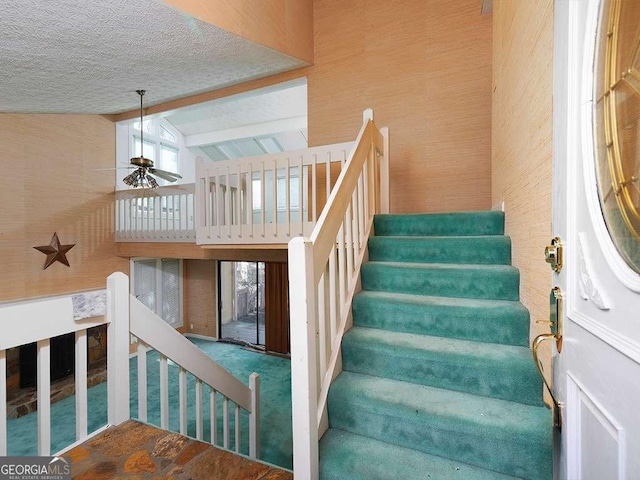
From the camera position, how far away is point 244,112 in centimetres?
606

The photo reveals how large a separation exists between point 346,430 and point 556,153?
142 centimetres

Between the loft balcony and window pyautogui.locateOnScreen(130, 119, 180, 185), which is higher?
window pyautogui.locateOnScreen(130, 119, 180, 185)

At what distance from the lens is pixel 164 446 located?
4.72 feet

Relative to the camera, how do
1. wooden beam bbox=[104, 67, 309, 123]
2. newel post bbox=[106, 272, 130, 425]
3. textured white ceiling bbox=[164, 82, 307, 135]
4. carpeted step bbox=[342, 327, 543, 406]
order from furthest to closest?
textured white ceiling bbox=[164, 82, 307, 135] < wooden beam bbox=[104, 67, 309, 123] < newel post bbox=[106, 272, 130, 425] < carpeted step bbox=[342, 327, 543, 406]

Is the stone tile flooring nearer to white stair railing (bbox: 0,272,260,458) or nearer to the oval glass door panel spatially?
white stair railing (bbox: 0,272,260,458)

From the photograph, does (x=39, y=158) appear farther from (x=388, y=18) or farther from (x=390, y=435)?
(x=390, y=435)

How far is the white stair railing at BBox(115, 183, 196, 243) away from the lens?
4.66m

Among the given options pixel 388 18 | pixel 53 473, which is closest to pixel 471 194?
pixel 388 18

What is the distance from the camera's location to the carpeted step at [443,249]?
1987 mm

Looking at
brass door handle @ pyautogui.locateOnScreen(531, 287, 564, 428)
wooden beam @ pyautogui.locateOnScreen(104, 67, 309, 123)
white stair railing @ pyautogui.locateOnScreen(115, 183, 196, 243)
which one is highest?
wooden beam @ pyautogui.locateOnScreen(104, 67, 309, 123)

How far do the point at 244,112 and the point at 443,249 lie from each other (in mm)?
5204

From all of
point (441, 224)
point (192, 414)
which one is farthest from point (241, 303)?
point (441, 224)

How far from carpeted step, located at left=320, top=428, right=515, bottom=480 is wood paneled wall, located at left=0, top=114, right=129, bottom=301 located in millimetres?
5055

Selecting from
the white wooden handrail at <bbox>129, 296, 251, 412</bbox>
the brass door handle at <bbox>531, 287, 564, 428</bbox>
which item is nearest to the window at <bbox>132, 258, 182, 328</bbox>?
the white wooden handrail at <bbox>129, 296, 251, 412</bbox>
